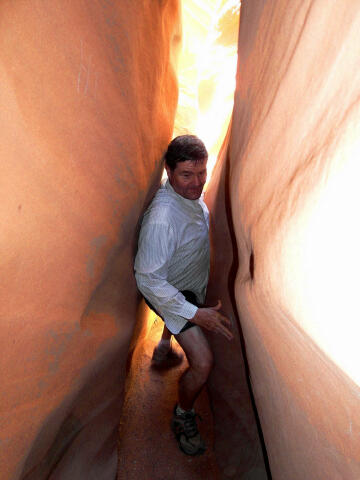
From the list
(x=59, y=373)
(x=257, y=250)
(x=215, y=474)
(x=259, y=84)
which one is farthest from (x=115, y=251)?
(x=215, y=474)

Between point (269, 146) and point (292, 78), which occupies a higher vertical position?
point (292, 78)

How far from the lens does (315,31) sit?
3.00 feet

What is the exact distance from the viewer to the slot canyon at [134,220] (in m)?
0.78

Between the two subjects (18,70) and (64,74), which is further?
(64,74)

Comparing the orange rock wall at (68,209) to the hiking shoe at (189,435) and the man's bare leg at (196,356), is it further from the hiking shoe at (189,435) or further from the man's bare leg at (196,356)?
the hiking shoe at (189,435)

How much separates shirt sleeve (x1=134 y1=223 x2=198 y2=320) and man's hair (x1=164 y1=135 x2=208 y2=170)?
46 centimetres

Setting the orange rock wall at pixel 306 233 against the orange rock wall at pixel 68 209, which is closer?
the orange rock wall at pixel 306 233

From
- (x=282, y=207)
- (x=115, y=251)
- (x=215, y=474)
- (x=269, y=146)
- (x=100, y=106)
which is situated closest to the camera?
(x=282, y=207)

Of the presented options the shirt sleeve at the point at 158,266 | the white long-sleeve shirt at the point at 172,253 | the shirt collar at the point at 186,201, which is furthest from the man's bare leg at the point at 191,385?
the shirt collar at the point at 186,201

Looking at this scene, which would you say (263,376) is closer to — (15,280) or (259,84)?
(15,280)

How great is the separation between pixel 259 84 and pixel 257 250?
758mm

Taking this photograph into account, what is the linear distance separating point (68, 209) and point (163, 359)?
2.32 metres

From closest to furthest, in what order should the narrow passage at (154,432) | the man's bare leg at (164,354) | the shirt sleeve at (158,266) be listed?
the shirt sleeve at (158,266) → the narrow passage at (154,432) → the man's bare leg at (164,354)

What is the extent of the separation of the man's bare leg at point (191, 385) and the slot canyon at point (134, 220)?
0.34 metres
